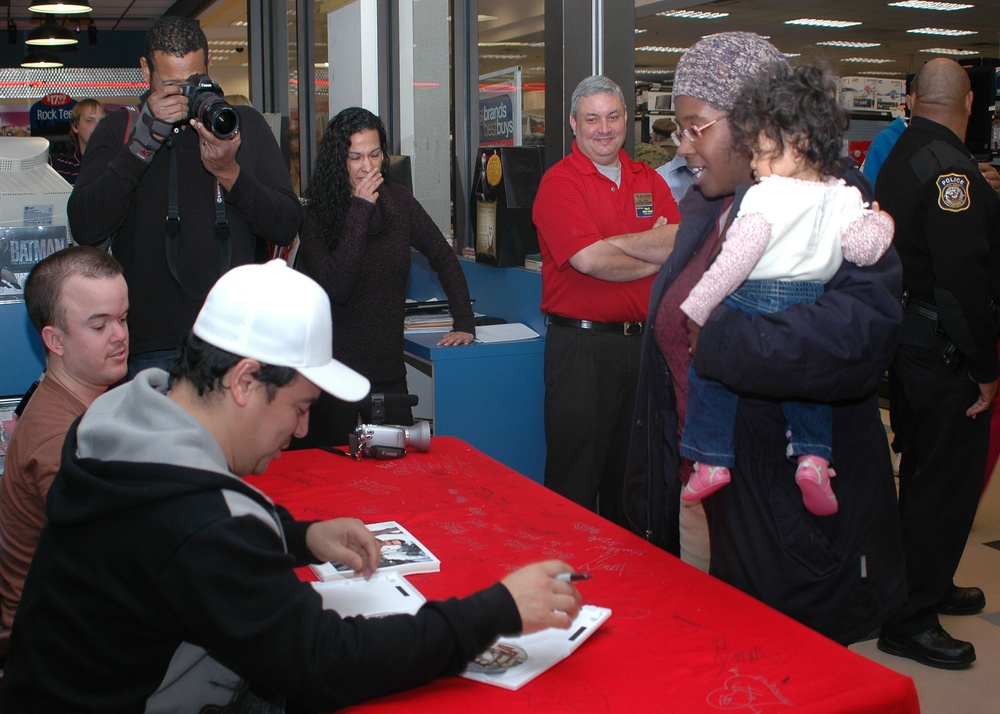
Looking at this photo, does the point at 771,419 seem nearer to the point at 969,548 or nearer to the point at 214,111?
the point at 214,111

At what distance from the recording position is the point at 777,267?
162 cm

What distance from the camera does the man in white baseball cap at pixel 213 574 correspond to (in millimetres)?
1135

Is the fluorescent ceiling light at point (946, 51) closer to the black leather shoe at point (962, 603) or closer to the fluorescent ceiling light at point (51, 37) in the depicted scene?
the fluorescent ceiling light at point (51, 37)

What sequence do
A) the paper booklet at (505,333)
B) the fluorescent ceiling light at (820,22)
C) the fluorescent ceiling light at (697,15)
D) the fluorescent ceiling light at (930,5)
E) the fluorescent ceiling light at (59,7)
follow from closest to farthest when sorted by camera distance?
the paper booklet at (505,333), the fluorescent ceiling light at (59,7), the fluorescent ceiling light at (930,5), the fluorescent ceiling light at (697,15), the fluorescent ceiling light at (820,22)

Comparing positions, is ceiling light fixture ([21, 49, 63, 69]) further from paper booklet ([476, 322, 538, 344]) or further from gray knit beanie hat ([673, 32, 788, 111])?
gray knit beanie hat ([673, 32, 788, 111])

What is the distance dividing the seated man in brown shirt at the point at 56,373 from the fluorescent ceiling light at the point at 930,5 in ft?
39.7

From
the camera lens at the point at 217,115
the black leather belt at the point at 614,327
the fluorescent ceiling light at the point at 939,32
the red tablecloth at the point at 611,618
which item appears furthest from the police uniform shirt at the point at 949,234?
the fluorescent ceiling light at the point at 939,32

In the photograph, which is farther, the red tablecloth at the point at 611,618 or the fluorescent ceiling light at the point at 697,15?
the fluorescent ceiling light at the point at 697,15

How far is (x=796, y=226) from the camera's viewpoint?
1581 millimetres

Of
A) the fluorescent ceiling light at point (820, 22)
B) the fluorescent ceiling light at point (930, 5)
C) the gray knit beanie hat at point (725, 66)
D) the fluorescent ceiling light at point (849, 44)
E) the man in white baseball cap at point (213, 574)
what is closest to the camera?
the man in white baseball cap at point (213, 574)

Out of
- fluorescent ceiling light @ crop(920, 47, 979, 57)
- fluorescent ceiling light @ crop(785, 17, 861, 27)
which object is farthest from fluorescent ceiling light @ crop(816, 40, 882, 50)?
fluorescent ceiling light @ crop(785, 17, 861, 27)

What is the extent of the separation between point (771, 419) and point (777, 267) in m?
0.27

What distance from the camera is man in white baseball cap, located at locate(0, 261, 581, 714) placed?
1135mm

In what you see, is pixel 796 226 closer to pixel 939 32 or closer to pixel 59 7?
pixel 59 7
